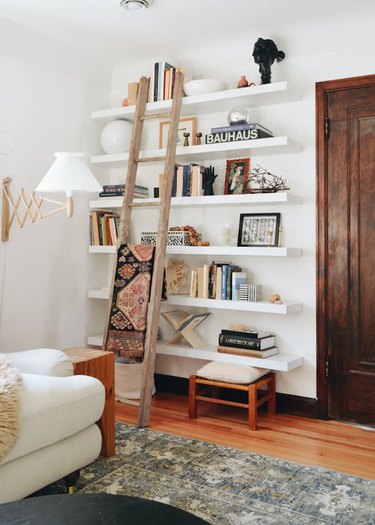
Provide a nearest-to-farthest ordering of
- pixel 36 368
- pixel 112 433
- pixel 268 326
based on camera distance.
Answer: pixel 36 368 < pixel 112 433 < pixel 268 326

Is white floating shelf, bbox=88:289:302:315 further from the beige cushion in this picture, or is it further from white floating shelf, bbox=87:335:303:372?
the beige cushion

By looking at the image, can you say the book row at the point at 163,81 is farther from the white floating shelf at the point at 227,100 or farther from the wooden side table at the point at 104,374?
the wooden side table at the point at 104,374

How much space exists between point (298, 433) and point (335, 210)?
1379 mm

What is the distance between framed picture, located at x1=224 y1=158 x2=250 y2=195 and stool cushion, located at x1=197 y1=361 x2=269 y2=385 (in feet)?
3.77

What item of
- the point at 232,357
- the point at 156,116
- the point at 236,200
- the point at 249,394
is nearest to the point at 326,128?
the point at 236,200

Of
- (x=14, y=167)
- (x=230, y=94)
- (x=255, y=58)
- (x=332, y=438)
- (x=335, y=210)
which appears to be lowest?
(x=332, y=438)

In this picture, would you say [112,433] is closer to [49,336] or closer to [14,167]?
[49,336]

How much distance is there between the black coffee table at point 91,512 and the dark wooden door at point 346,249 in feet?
7.14

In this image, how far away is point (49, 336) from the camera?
12.1ft

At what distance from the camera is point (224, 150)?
346cm

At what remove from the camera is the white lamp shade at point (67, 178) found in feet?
9.62

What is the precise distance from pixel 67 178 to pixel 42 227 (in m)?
0.79

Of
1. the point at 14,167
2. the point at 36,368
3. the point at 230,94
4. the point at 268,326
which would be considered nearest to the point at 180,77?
the point at 230,94

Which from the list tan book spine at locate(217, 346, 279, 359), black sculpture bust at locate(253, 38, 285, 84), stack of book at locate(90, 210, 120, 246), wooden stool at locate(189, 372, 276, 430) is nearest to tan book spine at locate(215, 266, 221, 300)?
tan book spine at locate(217, 346, 279, 359)
